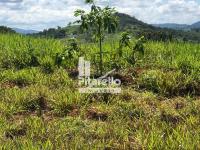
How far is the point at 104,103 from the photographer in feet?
27.2

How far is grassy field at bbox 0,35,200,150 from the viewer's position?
5934mm

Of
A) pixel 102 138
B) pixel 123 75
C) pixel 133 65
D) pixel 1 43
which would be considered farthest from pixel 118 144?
pixel 1 43

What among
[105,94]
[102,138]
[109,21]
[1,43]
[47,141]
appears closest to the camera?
[47,141]

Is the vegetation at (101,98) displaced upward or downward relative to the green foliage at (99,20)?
downward

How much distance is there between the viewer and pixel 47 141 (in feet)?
19.0

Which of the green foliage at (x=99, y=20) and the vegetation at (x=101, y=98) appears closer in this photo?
the vegetation at (x=101, y=98)

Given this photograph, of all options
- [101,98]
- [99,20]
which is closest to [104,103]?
[101,98]

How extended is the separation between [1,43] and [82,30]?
5.22 m

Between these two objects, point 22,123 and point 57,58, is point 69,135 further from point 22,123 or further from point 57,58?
point 57,58

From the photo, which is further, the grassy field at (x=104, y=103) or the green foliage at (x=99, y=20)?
the green foliage at (x=99, y=20)

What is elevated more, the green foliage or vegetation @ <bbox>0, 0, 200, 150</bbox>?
the green foliage

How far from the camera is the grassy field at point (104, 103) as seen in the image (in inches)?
234

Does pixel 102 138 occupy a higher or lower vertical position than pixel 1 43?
lower

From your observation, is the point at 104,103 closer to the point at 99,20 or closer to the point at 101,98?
→ the point at 101,98
